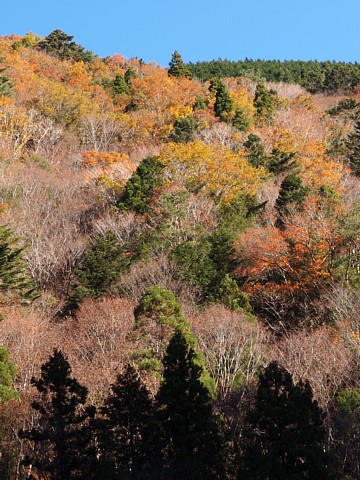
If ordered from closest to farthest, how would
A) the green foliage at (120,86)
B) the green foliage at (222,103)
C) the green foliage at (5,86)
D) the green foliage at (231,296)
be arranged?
the green foliage at (231,296) → the green foliage at (5,86) → the green foliage at (222,103) → the green foliage at (120,86)

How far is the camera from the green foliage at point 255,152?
40125 mm

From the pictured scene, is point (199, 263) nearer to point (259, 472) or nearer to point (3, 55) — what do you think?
point (259, 472)

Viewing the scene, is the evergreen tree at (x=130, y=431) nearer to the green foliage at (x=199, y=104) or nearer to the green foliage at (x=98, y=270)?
the green foliage at (x=98, y=270)

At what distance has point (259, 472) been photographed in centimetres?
1159

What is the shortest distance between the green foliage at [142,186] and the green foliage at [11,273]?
1025 centimetres

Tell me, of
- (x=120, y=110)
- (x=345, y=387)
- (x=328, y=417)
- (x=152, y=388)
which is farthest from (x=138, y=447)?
(x=120, y=110)

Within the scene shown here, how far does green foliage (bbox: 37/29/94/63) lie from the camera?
65500 mm

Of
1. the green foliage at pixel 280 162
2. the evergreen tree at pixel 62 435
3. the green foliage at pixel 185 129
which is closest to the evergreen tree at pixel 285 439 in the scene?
the evergreen tree at pixel 62 435

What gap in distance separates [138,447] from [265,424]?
3152 millimetres

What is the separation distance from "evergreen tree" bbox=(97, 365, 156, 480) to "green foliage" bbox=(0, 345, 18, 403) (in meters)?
3.47

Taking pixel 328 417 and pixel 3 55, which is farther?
pixel 3 55

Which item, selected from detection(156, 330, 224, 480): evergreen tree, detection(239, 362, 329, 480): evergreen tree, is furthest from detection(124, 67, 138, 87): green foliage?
detection(239, 362, 329, 480): evergreen tree

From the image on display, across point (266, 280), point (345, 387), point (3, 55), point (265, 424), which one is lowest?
point (265, 424)

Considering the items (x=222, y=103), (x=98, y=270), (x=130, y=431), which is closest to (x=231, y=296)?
(x=98, y=270)
